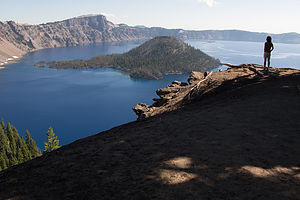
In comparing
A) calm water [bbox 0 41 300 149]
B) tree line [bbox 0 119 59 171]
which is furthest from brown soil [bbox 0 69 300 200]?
calm water [bbox 0 41 300 149]

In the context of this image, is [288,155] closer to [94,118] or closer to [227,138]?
[227,138]

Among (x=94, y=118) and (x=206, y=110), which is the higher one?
(x=206, y=110)

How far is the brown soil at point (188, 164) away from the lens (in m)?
6.91

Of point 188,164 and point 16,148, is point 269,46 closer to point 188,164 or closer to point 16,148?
point 188,164

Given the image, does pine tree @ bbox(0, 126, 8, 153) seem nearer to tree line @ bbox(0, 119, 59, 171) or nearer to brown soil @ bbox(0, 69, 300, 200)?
tree line @ bbox(0, 119, 59, 171)

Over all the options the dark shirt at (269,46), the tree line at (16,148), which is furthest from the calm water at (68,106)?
the dark shirt at (269,46)

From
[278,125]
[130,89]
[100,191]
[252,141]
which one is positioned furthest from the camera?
[130,89]

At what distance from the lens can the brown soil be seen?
22.7 feet

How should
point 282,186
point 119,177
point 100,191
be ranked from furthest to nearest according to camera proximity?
point 119,177 < point 100,191 < point 282,186

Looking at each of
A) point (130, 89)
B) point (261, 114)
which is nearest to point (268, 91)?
point (261, 114)

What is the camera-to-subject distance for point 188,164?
27.7 feet

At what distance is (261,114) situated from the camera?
1298cm

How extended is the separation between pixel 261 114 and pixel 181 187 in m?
8.52

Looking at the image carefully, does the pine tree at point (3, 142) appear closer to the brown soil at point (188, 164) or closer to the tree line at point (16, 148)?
the tree line at point (16, 148)
